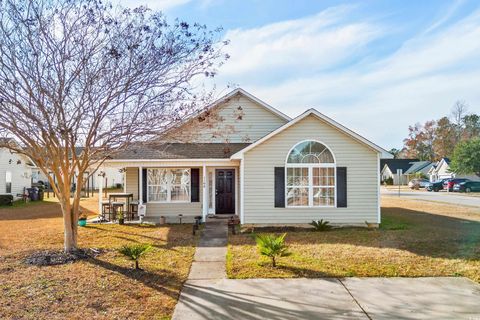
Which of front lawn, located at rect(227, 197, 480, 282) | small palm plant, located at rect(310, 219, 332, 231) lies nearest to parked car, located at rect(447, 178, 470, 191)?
front lawn, located at rect(227, 197, 480, 282)

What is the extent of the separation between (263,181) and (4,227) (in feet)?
34.6

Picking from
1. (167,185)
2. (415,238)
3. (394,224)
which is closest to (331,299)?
(415,238)

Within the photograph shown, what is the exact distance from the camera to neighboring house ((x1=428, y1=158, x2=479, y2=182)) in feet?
159

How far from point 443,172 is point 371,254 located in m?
51.5

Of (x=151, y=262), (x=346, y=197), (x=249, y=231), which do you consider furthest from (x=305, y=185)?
(x=151, y=262)

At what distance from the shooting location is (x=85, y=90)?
8.85 meters

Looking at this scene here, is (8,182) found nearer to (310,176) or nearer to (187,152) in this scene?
(187,152)

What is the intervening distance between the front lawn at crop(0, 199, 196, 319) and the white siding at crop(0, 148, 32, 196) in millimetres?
16983

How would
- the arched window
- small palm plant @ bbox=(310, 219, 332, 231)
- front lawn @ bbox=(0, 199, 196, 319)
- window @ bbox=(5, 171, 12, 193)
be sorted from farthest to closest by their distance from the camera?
window @ bbox=(5, 171, 12, 193)
the arched window
small palm plant @ bbox=(310, 219, 332, 231)
front lawn @ bbox=(0, 199, 196, 319)

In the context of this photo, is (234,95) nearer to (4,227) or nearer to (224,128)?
(224,128)

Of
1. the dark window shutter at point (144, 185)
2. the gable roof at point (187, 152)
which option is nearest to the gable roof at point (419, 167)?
the gable roof at point (187, 152)

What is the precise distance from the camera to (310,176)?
533 inches

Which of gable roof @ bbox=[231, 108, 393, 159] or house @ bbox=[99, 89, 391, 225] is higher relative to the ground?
gable roof @ bbox=[231, 108, 393, 159]

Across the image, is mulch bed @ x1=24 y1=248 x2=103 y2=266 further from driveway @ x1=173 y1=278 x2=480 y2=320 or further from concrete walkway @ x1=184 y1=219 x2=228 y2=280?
driveway @ x1=173 y1=278 x2=480 y2=320
